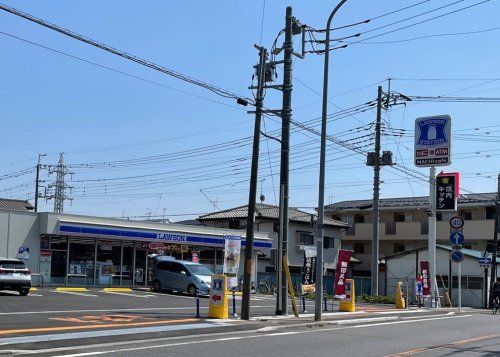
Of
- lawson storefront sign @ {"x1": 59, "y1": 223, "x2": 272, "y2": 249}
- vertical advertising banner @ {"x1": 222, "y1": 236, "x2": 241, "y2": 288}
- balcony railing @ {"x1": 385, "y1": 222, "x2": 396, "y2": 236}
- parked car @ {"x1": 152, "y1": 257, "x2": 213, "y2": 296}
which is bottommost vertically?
parked car @ {"x1": 152, "y1": 257, "x2": 213, "y2": 296}

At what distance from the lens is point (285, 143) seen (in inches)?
846

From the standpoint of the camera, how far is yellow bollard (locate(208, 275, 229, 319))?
747 inches

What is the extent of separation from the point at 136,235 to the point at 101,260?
244 cm

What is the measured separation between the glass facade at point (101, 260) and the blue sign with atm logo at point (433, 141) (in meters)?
16.0

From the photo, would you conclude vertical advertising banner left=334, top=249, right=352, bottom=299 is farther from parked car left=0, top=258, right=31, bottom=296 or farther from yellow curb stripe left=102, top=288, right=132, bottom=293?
yellow curb stripe left=102, top=288, right=132, bottom=293

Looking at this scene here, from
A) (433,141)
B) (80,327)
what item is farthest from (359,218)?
(80,327)

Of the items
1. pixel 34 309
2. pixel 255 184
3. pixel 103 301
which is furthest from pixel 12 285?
pixel 255 184

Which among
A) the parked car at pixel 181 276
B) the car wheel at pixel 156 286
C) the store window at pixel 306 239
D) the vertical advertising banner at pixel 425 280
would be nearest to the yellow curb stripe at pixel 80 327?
the parked car at pixel 181 276

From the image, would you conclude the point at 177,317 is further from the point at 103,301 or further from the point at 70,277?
the point at 70,277

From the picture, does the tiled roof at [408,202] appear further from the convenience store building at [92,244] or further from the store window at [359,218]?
the convenience store building at [92,244]

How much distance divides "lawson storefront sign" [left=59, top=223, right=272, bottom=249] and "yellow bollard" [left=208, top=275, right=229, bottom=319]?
1641cm

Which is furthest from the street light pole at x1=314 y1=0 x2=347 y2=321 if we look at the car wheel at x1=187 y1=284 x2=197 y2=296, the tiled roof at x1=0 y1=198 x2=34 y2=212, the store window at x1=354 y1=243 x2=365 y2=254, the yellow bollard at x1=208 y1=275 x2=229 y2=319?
the store window at x1=354 y1=243 x2=365 y2=254

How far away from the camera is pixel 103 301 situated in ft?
82.9

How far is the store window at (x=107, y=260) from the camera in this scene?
3550 cm
